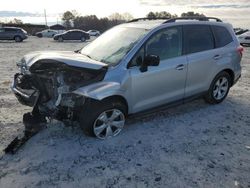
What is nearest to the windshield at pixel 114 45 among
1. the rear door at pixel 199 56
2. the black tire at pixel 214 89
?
the rear door at pixel 199 56

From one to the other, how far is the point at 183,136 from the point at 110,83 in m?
1.55

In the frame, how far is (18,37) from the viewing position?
30.9 metres

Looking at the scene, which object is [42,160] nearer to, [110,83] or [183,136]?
[110,83]

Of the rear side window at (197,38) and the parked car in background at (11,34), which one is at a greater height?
the rear side window at (197,38)

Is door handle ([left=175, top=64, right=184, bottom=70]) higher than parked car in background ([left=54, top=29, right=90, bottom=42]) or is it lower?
higher

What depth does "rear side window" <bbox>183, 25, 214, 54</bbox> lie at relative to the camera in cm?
588

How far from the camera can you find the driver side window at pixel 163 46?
17.0ft

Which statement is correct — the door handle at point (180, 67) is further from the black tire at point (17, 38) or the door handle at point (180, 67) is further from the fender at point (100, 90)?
the black tire at point (17, 38)

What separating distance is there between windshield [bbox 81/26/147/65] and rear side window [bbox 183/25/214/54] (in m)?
0.94

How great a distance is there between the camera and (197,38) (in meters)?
6.11

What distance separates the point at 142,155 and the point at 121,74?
1289mm

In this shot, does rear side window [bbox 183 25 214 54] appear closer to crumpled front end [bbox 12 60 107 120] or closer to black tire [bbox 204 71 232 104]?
black tire [bbox 204 71 232 104]

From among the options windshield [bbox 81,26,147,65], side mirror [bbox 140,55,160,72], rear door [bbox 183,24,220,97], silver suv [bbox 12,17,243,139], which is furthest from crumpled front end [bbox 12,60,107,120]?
rear door [bbox 183,24,220,97]

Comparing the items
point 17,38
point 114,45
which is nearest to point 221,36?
point 114,45
